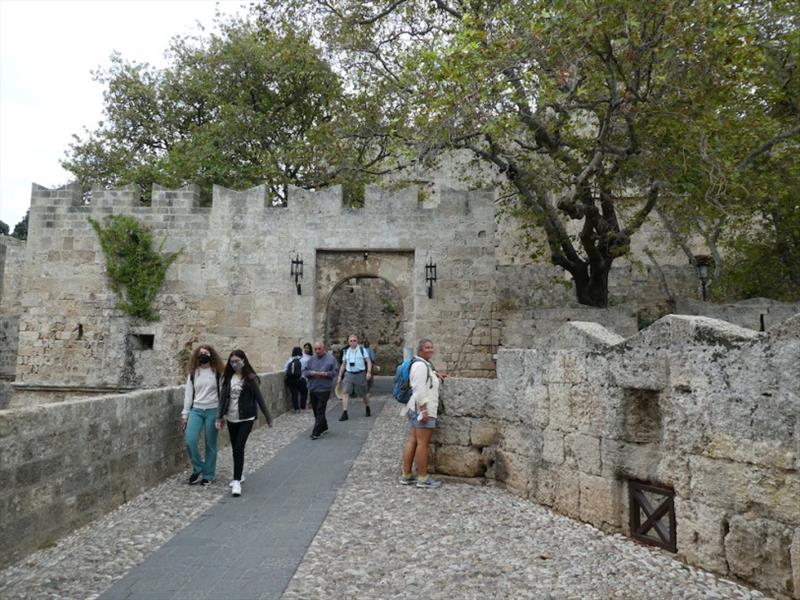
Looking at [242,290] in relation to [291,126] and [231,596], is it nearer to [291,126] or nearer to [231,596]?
[291,126]

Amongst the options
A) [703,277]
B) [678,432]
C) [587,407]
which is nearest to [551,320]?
[703,277]

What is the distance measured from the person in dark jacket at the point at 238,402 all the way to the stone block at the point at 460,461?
2.04 m

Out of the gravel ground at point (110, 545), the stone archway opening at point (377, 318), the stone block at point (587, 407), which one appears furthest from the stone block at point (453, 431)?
the stone archway opening at point (377, 318)

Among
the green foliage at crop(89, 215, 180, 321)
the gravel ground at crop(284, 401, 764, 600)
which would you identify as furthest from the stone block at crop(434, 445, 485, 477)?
the green foliage at crop(89, 215, 180, 321)

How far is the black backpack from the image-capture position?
39.8 ft

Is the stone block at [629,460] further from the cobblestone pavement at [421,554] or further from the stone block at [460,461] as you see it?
the stone block at [460,461]

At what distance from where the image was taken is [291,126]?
2080 cm

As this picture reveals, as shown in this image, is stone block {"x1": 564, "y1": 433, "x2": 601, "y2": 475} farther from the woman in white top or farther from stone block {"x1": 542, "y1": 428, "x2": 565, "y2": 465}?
the woman in white top

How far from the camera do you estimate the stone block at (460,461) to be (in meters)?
6.67

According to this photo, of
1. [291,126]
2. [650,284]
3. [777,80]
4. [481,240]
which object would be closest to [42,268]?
[291,126]

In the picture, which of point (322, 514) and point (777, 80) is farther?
point (777, 80)

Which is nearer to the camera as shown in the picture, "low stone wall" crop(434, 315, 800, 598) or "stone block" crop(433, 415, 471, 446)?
"low stone wall" crop(434, 315, 800, 598)

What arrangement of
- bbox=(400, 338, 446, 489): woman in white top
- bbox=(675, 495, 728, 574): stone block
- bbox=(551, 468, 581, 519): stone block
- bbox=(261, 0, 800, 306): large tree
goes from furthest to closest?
bbox=(261, 0, 800, 306): large tree < bbox=(400, 338, 446, 489): woman in white top < bbox=(551, 468, 581, 519): stone block < bbox=(675, 495, 728, 574): stone block

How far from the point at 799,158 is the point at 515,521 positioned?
10592 mm
